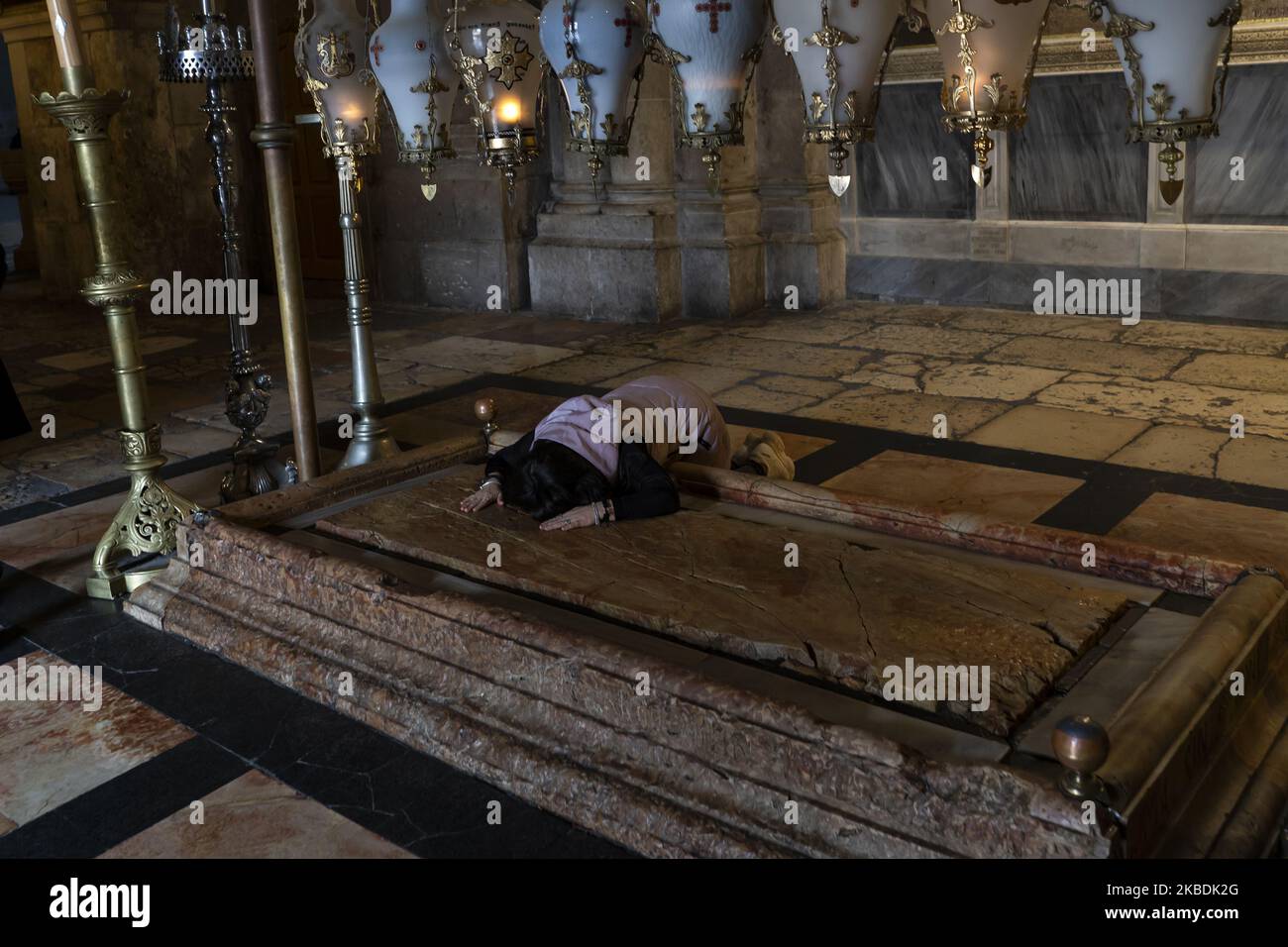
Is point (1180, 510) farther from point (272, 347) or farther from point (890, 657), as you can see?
point (272, 347)

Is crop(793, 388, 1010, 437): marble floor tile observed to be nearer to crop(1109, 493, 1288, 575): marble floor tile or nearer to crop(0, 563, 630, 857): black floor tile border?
crop(1109, 493, 1288, 575): marble floor tile

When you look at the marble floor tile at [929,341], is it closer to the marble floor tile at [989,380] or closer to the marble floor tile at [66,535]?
the marble floor tile at [989,380]

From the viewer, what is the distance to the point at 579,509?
372cm

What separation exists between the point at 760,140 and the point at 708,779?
22.9 feet

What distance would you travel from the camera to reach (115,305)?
4.04 m

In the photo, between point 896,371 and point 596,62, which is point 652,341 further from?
point 596,62

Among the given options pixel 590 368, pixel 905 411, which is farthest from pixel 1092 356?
pixel 590 368

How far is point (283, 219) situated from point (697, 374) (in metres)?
3.05

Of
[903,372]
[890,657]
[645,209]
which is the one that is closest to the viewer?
[890,657]

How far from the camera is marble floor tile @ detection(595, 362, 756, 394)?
678cm

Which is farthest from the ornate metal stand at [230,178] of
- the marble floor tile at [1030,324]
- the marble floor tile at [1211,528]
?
the marble floor tile at [1030,324]

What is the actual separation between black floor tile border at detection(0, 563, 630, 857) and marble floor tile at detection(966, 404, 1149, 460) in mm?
3316

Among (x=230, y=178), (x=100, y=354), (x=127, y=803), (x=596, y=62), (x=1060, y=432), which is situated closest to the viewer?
(x=596, y=62)

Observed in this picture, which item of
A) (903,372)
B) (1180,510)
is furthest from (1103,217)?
(1180,510)
